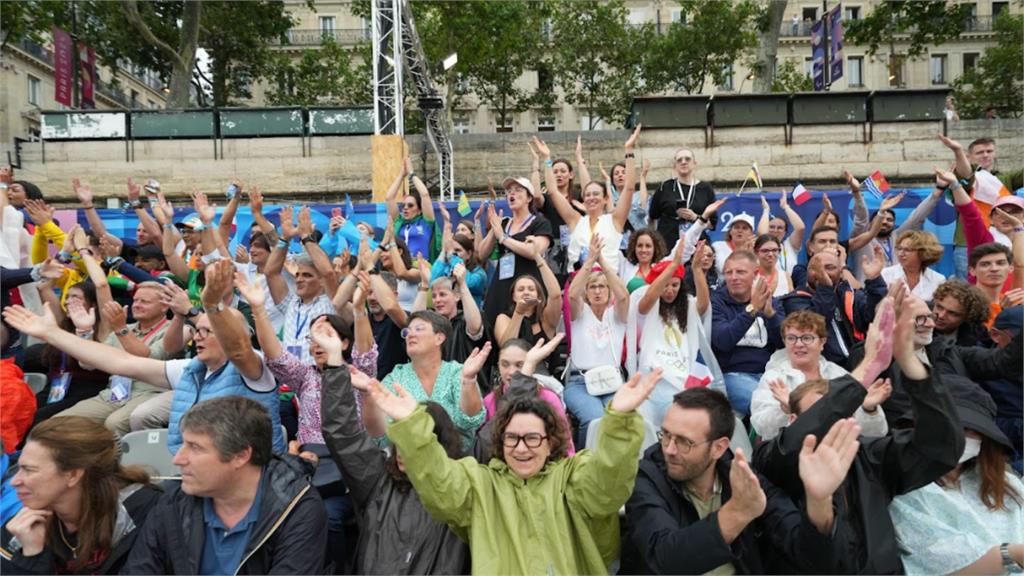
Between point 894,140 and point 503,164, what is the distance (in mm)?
8850

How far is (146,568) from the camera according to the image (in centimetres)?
294

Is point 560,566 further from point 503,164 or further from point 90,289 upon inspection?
point 503,164

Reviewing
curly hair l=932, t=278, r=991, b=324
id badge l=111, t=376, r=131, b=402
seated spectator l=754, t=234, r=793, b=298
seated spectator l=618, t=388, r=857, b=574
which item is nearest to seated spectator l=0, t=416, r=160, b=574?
id badge l=111, t=376, r=131, b=402

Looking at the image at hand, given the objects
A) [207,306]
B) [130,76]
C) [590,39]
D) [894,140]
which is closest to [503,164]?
[894,140]

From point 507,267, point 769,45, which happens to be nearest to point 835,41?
point 769,45

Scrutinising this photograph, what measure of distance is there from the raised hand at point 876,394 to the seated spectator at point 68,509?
120 inches

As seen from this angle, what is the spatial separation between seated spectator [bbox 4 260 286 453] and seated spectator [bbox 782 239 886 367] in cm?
360

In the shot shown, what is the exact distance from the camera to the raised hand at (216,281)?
361 cm

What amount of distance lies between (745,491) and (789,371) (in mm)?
1698

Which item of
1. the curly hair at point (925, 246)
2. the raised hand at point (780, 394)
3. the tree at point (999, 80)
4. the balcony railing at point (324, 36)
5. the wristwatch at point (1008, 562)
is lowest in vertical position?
the wristwatch at point (1008, 562)

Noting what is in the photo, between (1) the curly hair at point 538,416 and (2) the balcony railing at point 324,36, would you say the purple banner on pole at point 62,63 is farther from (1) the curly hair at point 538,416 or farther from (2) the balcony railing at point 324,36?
(1) the curly hair at point 538,416

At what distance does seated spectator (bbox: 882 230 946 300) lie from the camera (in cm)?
576

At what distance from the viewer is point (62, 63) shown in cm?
2139

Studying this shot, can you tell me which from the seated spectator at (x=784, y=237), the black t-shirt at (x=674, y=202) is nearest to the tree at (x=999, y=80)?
the seated spectator at (x=784, y=237)
